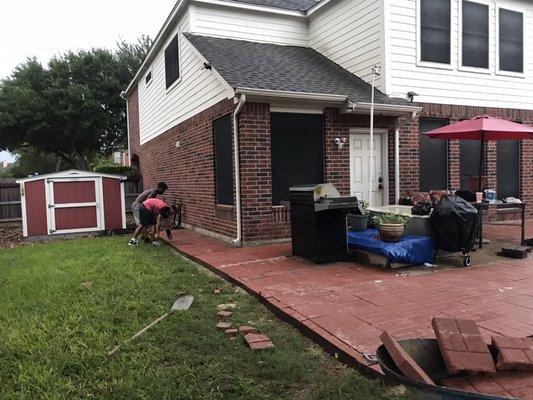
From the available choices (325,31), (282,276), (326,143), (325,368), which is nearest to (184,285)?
(282,276)

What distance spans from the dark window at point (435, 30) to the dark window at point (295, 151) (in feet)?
10.4

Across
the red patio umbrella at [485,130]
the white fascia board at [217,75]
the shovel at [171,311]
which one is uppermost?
the white fascia board at [217,75]

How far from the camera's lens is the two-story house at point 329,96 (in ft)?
25.8

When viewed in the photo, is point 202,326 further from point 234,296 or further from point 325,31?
point 325,31

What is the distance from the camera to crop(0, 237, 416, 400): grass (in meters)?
2.80

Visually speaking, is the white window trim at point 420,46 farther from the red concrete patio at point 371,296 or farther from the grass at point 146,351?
the grass at point 146,351

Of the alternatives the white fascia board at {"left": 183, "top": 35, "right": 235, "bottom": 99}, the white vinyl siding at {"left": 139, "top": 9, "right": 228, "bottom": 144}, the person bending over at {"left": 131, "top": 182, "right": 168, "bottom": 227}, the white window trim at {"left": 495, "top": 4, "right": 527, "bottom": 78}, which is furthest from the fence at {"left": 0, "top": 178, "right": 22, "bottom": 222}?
the white window trim at {"left": 495, "top": 4, "right": 527, "bottom": 78}

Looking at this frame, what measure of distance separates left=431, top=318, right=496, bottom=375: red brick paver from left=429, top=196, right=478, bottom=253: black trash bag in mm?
3131

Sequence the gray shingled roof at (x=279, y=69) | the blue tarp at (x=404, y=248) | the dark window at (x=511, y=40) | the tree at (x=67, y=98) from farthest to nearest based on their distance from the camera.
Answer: the tree at (x=67, y=98), the dark window at (x=511, y=40), the gray shingled roof at (x=279, y=69), the blue tarp at (x=404, y=248)

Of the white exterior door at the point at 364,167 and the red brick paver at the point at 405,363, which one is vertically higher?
the white exterior door at the point at 364,167

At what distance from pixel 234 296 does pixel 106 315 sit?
4.51 feet

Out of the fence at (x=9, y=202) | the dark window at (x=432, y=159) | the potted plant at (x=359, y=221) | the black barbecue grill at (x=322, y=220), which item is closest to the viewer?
the black barbecue grill at (x=322, y=220)

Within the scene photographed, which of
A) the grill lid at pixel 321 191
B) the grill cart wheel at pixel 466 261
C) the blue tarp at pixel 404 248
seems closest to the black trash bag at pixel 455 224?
the grill cart wheel at pixel 466 261

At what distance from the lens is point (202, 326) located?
3.88 meters
